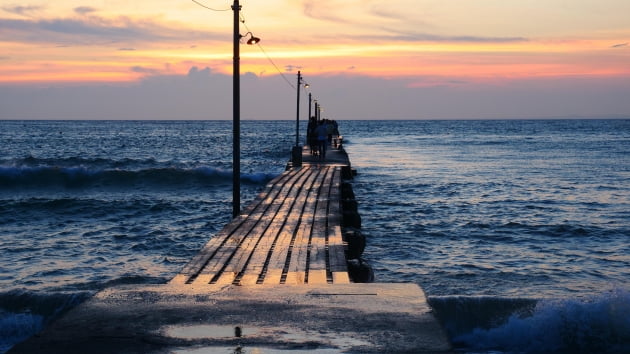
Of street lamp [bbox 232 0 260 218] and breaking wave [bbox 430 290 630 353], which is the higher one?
street lamp [bbox 232 0 260 218]

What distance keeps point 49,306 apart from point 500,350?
569 cm

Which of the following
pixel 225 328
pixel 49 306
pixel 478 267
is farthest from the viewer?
pixel 478 267

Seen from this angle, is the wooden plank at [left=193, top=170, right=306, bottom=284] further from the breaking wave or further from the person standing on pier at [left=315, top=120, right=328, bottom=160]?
the person standing on pier at [left=315, top=120, right=328, bottom=160]

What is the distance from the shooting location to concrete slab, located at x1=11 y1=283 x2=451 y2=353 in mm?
5746

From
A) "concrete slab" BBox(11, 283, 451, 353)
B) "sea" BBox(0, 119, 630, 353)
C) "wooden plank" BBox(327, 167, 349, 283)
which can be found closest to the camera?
"concrete slab" BBox(11, 283, 451, 353)

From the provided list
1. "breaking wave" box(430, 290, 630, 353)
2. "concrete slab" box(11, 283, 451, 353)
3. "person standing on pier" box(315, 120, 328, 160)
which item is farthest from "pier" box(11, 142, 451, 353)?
"person standing on pier" box(315, 120, 328, 160)

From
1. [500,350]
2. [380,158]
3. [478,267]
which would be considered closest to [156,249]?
[478,267]

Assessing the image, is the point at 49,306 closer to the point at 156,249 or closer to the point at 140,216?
the point at 156,249

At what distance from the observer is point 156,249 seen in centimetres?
1728

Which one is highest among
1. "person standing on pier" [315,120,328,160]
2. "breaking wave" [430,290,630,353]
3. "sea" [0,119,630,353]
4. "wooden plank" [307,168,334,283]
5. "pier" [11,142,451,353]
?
"person standing on pier" [315,120,328,160]

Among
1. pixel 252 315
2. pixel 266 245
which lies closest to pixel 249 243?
pixel 266 245

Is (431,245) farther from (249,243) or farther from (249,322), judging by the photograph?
(249,322)

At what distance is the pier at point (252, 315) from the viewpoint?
578 centimetres

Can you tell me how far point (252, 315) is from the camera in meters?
6.68
